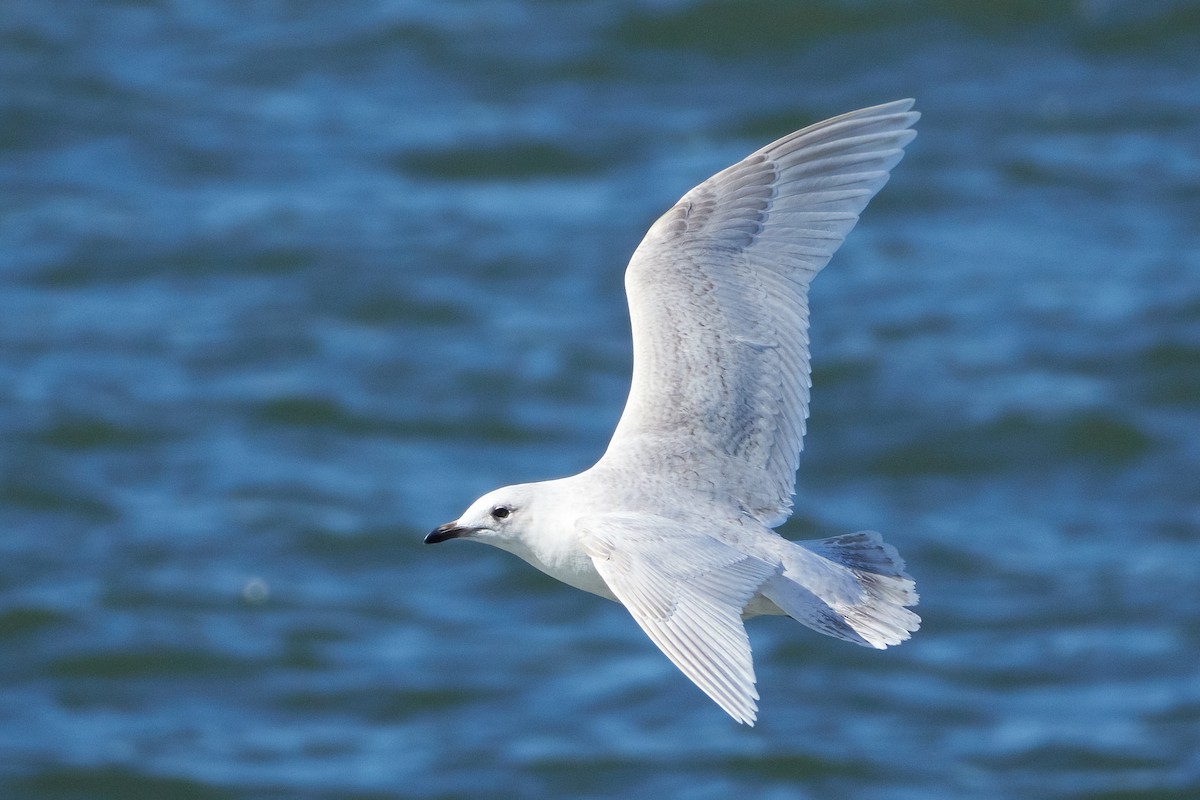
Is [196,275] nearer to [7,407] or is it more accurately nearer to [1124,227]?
[7,407]

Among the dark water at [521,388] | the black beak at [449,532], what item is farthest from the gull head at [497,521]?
the dark water at [521,388]

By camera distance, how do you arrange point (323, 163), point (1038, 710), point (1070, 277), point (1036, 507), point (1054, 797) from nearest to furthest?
point (1054, 797) < point (1038, 710) < point (1036, 507) < point (1070, 277) < point (323, 163)

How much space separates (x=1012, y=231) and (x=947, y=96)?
7.13 ft

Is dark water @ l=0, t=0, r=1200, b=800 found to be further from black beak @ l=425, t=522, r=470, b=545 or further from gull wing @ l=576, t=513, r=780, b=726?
gull wing @ l=576, t=513, r=780, b=726

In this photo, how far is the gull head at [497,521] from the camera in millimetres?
6180

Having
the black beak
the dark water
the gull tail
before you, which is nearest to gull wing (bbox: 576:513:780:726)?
the gull tail

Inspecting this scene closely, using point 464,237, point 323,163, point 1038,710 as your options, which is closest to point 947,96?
point 464,237

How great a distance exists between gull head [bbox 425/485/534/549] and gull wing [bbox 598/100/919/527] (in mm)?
412

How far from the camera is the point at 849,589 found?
20.2 ft

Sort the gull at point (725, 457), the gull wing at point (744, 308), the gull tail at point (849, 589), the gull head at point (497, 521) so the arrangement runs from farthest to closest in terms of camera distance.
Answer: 1. the gull wing at point (744, 308)
2. the gull head at point (497, 521)
3. the gull tail at point (849, 589)
4. the gull at point (725, 457)

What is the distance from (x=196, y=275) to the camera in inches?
795

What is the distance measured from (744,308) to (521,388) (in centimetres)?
1203

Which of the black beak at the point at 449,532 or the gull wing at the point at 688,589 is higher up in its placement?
the black beak at the point at 449,532

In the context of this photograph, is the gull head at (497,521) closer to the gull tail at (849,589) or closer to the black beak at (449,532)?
the black beak at (449,532)
